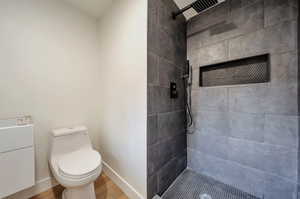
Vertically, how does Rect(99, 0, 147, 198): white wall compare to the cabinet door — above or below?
above

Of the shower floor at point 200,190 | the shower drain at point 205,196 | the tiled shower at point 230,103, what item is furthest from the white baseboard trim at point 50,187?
the shower drain at point 205,196

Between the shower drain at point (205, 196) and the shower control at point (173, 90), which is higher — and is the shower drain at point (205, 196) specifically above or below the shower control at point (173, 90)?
below

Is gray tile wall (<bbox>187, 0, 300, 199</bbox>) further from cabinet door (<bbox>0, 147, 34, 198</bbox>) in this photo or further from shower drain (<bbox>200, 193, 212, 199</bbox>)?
cabinet door (<bbox>0, 147, 34, 198</bbox>)

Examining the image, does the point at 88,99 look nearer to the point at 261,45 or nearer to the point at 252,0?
the point at 261,45

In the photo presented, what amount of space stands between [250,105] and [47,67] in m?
2.36

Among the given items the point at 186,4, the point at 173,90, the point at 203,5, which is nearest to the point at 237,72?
the point at 173,90

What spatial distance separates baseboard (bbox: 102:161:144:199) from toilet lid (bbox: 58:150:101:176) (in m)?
0.43

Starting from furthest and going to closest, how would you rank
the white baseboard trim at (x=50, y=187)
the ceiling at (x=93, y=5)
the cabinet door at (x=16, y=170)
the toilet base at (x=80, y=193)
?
the ceiling at (x=93, y=5)
the white baseboard trim at (x=50, y=187)
the toilet base at (x=80, y=193)
the cabinet door at (x=16, y=170)

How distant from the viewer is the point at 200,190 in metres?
1.38

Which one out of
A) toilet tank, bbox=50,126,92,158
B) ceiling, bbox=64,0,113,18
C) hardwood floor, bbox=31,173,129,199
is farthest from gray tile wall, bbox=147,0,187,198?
toilet tank, bbox=50,126,92,158

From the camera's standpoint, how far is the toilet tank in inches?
51.8

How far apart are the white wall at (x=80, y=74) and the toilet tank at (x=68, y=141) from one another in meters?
0.19

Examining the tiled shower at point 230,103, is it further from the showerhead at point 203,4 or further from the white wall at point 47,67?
the white wall at point 47,67

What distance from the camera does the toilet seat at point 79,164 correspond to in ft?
3.39
